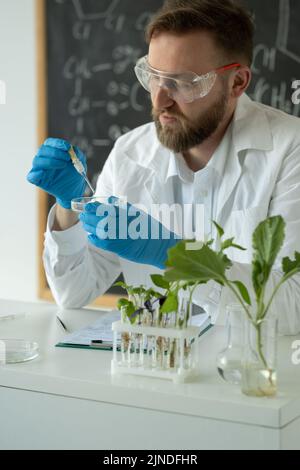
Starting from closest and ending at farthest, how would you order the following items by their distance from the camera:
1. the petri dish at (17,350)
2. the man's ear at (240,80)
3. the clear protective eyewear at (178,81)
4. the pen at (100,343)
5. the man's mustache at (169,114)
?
the petri dish at (17,350)
the pen at (100,343)
the clear protective eyewear at (178,81)
the man's mustache at (169,114)
the man's ear at (240,80)

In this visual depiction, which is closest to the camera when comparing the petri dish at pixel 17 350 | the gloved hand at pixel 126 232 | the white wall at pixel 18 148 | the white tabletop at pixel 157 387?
the white tabletop at pixel 157 387

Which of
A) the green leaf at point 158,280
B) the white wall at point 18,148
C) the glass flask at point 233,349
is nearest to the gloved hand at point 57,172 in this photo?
the green leaf at point 158,280

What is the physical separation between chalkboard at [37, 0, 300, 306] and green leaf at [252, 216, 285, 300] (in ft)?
6.39

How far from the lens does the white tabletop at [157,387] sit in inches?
46.3

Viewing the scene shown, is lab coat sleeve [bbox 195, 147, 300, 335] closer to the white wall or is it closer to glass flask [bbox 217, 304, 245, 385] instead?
glass flask [bbox 217, 304, 245, 385]

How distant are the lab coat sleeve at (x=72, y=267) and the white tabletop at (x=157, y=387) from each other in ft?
1.31

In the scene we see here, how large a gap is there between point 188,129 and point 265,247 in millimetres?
957

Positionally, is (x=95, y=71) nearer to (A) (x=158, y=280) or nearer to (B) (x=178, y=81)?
(B) (x=178, y=81)

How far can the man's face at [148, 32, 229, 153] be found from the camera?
6.51 feet

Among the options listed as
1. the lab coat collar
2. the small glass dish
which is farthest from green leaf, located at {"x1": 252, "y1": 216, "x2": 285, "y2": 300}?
the lab coat collar

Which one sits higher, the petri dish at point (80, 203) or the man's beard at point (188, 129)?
the man's beard at point (188, 129)

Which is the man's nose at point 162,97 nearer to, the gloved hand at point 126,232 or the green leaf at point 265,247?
the gloved hand at point 126,232

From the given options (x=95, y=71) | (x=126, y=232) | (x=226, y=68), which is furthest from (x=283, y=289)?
(x=95, y=71)
